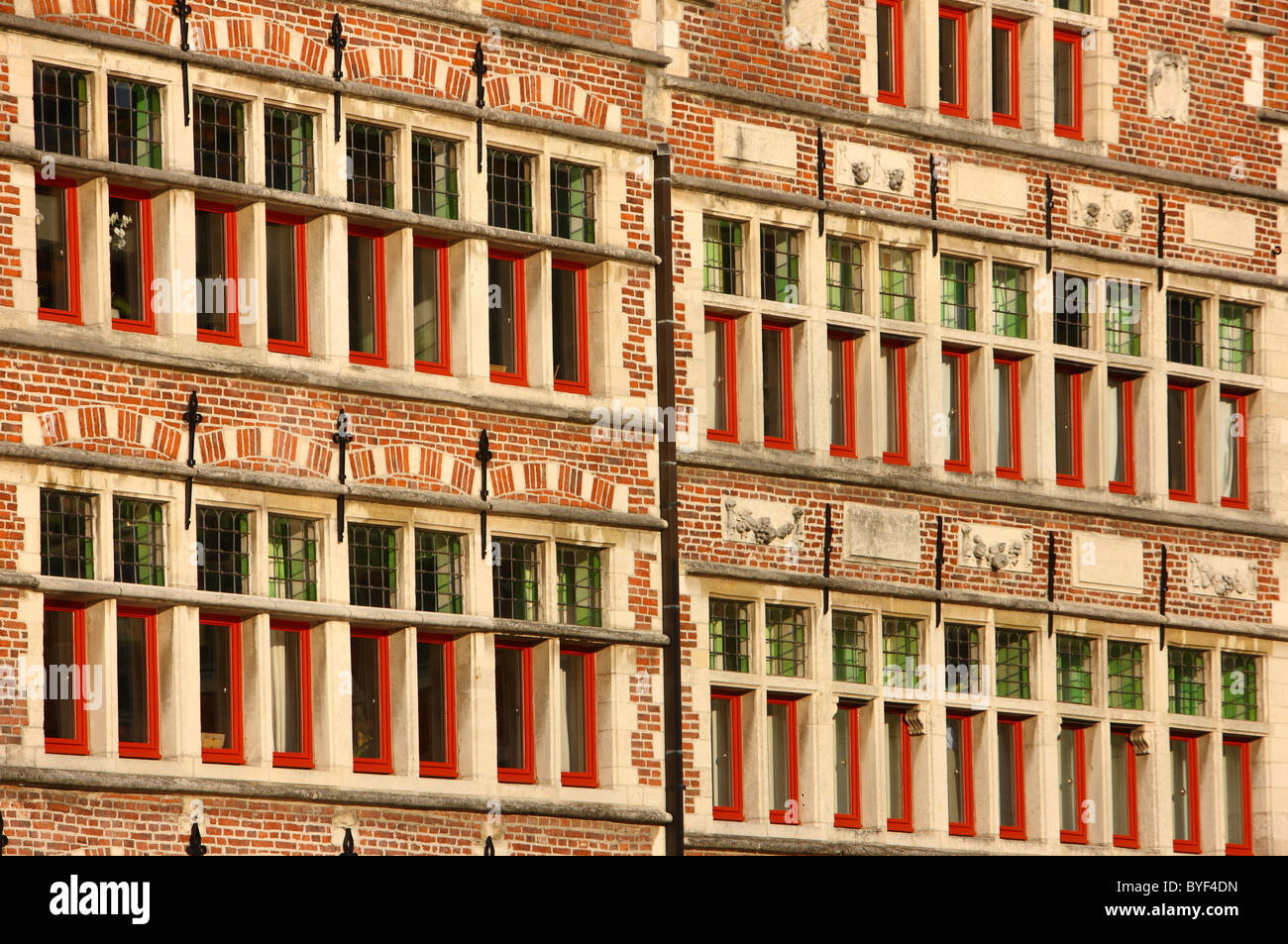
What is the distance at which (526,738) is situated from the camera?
71.8ft

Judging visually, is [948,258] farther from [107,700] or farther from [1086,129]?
[107,700]

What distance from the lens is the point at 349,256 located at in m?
21.7

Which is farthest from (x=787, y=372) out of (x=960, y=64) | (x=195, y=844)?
(x=195, y=844)

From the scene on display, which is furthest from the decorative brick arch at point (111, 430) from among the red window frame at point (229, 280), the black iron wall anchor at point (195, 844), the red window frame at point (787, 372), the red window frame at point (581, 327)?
the red window frame at point (787, 372)

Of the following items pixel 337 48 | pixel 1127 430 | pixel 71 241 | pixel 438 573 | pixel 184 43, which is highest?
pixel 337 48

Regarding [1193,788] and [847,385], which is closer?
[847,385]

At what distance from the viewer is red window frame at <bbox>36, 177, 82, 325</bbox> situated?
2027 cm

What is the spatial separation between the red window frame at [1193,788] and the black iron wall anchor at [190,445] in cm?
852

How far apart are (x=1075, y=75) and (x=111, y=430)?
350 inches

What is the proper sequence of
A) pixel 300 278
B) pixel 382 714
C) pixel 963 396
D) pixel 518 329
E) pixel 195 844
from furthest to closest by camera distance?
1. pixel 963 396
2. pixel 518 329
3. pixel 300 278
4. pixel 382 714
5. pixel 195 844

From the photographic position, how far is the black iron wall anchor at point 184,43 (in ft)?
67.8

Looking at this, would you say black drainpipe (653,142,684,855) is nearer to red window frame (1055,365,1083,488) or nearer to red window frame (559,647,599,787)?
red window frame (559,647,599,787)

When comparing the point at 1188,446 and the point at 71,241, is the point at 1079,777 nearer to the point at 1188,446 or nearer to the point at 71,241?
the point at 1188,446

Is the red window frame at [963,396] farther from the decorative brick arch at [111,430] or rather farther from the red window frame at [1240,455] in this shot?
the decorative brick arch at [111,430]
